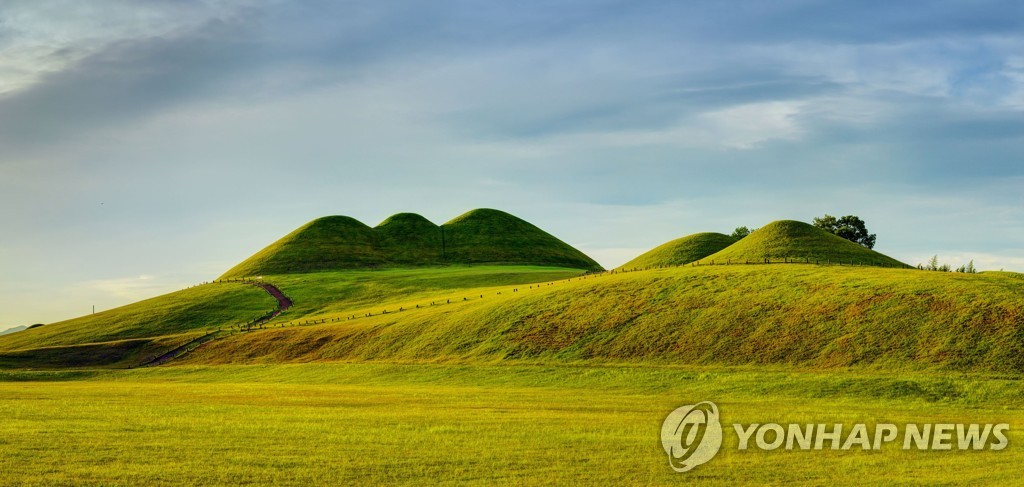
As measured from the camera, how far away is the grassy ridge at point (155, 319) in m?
119

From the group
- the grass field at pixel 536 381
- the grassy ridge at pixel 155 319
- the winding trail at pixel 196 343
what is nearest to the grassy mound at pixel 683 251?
the grass field at pixel 536 381

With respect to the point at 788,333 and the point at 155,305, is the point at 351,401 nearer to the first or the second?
the point at 788,333

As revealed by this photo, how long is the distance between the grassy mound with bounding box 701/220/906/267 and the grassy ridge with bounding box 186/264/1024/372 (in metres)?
25.4

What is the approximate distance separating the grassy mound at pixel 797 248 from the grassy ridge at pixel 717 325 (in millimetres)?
25391

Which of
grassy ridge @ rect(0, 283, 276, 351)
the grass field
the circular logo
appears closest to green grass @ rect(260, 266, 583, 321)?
the grass field

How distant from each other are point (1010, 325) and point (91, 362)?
100867 millimetres

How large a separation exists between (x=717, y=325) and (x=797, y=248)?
198ft

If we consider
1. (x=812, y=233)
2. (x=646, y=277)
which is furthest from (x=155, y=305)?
(x=812, y=233)

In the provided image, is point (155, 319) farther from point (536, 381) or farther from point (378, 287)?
point (536, 381)

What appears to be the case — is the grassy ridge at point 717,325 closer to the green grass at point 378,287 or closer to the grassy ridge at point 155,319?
the green grass at point 378,287

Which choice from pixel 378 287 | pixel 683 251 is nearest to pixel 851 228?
pixel 683 251

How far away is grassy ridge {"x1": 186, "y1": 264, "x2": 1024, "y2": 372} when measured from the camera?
6719 centimetres

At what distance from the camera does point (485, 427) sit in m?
36.2

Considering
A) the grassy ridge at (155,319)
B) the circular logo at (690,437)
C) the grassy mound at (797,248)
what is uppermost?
the grassy mound at (797,248)
